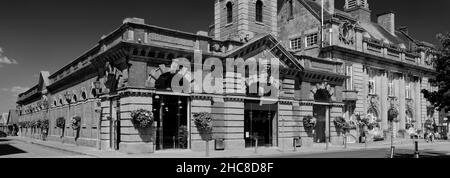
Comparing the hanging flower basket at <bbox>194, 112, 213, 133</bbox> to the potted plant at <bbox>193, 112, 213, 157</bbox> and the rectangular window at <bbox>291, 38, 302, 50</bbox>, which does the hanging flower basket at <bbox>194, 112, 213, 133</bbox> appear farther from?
the rectangular window at <bbox>291, 38, 302, 50</bbox>

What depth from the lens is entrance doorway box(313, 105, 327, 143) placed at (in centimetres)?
3494

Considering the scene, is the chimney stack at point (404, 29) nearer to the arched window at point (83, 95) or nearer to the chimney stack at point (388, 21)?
the chimney stack at point (388, 21)

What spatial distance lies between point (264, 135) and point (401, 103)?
75.3ft

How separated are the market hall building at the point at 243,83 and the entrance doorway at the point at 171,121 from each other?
0.06m

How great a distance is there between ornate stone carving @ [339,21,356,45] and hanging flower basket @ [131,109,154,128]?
75.7ft

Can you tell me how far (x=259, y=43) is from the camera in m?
29.3

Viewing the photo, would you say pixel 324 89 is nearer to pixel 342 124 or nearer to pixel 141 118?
pixel 342 124

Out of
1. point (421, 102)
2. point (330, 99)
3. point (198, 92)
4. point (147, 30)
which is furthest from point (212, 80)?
point (421, 102)

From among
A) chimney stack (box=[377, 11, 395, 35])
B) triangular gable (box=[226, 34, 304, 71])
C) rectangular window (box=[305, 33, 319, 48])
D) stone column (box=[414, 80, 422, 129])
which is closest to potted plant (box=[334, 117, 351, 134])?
triangular gable (box=[226, 34, 304, 71])

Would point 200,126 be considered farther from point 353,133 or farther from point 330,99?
point 353,133

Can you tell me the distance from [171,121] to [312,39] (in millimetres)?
21116

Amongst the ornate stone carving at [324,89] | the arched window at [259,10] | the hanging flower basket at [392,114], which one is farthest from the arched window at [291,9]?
the hanging flower basket at [392,114]

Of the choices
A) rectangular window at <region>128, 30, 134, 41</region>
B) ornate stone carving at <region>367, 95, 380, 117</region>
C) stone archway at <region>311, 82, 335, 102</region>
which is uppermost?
rectangular window at <region>128, 30, 134, 41</region>

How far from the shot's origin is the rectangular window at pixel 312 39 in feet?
134
